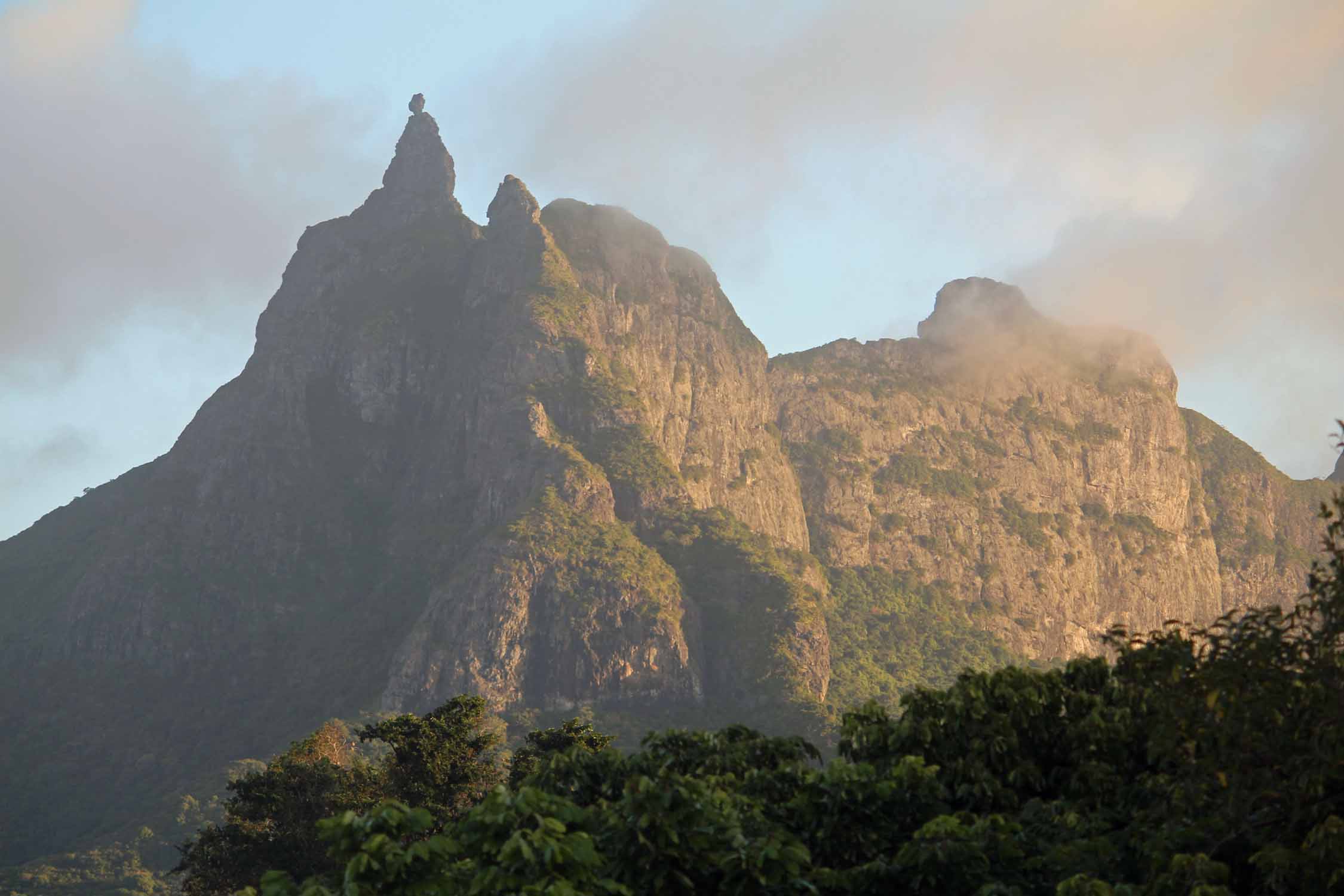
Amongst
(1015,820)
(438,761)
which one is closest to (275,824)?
(438,761)

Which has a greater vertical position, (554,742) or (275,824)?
(554,742)

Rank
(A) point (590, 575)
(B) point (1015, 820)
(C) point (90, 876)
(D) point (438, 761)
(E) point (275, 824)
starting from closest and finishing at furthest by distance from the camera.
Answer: (B) point (1015, 820), (D) point (438, 761), (E) point (275, 824), (C) point (90, 876), (A) point (590, 575)

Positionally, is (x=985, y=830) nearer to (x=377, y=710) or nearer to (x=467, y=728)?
(x=467, y=728)

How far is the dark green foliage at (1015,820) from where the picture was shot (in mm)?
22297

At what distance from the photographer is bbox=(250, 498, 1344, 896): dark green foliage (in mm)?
22297

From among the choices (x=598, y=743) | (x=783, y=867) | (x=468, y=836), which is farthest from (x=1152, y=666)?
(x=598, y=743)

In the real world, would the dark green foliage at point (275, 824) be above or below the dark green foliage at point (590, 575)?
below

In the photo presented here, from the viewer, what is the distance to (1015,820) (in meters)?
28.6

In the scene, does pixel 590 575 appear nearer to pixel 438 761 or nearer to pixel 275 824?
pixel 275 824

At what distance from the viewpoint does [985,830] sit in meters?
25.6

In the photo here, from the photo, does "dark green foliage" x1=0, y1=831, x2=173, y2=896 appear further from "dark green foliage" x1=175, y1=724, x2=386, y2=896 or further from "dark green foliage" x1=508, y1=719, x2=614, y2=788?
"dark green foliage" x1=508, y1=719, x2=614, y2=788

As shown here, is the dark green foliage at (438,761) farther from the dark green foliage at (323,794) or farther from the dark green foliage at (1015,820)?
the dark green foliage at (1015,820)

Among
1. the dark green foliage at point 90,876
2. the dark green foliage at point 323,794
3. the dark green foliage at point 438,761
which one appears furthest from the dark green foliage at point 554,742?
the dark green foliage at point 90,876

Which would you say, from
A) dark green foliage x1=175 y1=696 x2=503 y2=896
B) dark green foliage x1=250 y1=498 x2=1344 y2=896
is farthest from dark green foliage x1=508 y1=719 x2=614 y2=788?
dark green foliage x1=250 y1=498 x2=1344 y2=896
